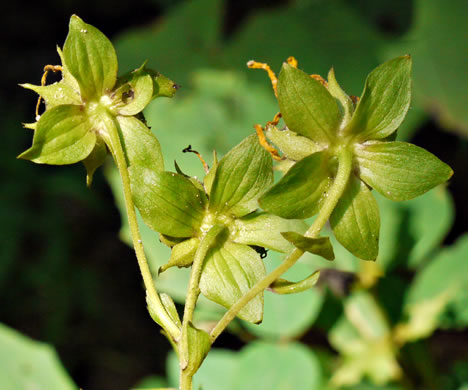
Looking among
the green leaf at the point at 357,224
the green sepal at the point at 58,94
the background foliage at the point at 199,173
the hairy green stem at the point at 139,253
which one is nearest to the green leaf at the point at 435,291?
the background foliage at the point at 199,173

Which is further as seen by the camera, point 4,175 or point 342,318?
point 4,175

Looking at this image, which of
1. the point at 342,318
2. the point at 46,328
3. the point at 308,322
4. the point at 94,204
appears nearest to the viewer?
the point at 308,322

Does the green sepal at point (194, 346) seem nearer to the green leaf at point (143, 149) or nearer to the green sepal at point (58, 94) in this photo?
the green leaf at point (143, 149)

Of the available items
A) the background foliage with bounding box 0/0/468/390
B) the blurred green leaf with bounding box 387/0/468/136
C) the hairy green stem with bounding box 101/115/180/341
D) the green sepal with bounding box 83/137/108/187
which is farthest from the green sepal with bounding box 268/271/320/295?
the blurred green leaf with bounding box 387/0/468/136

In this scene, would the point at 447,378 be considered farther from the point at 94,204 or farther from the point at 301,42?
the point at 94,204

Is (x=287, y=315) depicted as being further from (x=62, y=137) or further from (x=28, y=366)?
(x=62, y=137)

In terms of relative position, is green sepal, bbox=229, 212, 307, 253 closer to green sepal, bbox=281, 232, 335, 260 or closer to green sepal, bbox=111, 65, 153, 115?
green sepal, bbox=281, 232, 335, 260

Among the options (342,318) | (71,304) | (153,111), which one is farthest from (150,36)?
(342,318)
